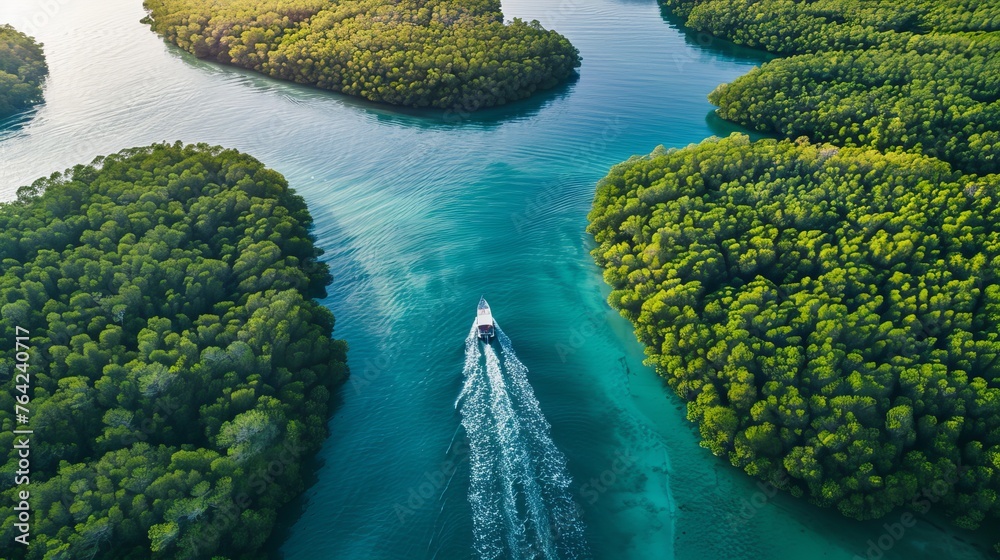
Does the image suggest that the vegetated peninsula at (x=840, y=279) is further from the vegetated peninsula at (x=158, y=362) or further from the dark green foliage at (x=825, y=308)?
the vegetated peninsula at (x=158, y=362)

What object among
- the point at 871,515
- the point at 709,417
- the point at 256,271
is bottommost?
the point at 871,515

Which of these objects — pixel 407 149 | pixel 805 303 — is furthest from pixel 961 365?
pixel 407 149

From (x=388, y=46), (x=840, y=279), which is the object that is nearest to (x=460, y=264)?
(x=840, y=279)

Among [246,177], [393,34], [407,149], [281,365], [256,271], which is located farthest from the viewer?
[393,34]

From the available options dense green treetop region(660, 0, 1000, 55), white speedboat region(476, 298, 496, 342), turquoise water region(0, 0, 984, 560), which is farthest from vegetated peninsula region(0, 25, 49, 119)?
dense green treetop region(660, 0, 1000, 55)

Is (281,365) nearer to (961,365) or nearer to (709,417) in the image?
(709,417)

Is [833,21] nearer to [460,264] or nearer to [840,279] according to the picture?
[840,279]

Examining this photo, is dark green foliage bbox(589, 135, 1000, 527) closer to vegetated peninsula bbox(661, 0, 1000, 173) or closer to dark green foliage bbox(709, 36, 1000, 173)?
dark green foliage bbox(709, 36, 1000, 173)
